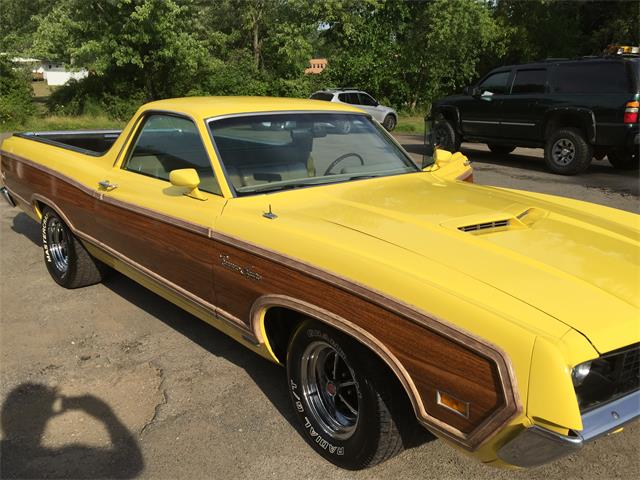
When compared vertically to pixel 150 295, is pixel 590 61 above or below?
above

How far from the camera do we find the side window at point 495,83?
1125 centimetres

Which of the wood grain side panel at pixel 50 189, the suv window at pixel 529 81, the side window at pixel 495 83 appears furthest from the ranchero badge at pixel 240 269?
the side window at pixel 495 83

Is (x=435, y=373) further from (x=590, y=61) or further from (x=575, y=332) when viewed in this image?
(x=590, y=61)

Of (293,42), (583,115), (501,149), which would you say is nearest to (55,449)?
(583,115)

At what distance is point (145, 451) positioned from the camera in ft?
8.56

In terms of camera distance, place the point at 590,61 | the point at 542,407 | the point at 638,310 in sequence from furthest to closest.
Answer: the point at 590,61 → the point at 638,310 → the point at 542,407

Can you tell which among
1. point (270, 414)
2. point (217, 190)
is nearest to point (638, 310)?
point (270, 414)

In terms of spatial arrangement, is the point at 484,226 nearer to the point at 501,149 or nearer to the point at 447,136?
the point at 447,136

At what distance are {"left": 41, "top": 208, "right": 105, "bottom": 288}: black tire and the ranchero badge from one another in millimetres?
2155

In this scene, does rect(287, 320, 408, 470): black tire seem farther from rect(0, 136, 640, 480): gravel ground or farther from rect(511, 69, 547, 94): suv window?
rect(511, 69, 547, 94): suv window

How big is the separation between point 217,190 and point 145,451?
1.37 metres

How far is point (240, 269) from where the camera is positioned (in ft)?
8.59

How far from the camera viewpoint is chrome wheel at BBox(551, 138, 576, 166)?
32.4ft

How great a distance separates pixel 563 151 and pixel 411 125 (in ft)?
36.9
